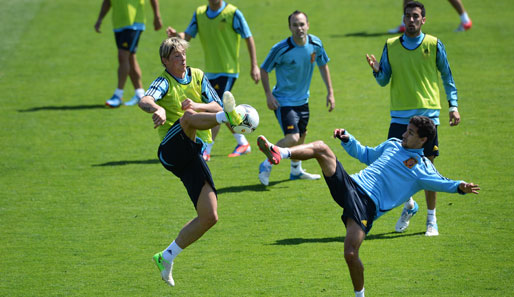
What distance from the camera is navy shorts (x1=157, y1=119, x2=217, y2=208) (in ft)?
23.5

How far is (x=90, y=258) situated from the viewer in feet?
27.5

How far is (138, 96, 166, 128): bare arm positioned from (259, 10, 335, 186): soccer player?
347 cm

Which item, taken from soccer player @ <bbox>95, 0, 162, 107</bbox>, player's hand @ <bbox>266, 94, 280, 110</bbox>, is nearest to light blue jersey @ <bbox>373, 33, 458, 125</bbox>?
player's hand @ <bbox>266, 94, 280, 110</bbox>

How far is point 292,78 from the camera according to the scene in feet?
34.6

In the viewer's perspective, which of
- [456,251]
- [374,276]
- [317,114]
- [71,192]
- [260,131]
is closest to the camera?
[374,276]

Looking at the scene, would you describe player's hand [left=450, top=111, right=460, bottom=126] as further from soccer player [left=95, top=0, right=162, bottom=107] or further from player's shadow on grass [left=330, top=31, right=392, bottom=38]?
player's shadow on grass [left=330, top=31, right=392, bottom=38]

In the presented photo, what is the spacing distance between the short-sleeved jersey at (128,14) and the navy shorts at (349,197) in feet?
28.7

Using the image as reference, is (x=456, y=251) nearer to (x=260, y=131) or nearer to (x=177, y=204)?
(x=177, y=204)

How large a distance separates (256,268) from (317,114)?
621cm

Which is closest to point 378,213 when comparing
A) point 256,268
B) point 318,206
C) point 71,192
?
point 256,268

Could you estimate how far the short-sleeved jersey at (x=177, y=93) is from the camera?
751 cm

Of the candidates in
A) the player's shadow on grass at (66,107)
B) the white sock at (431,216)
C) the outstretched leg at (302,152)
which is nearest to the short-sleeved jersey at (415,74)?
the white sock at (431,216)

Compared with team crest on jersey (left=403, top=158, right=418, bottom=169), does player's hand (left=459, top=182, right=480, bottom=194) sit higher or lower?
lower

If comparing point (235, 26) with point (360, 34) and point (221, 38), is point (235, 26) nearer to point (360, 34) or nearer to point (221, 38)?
point (221, 38)
